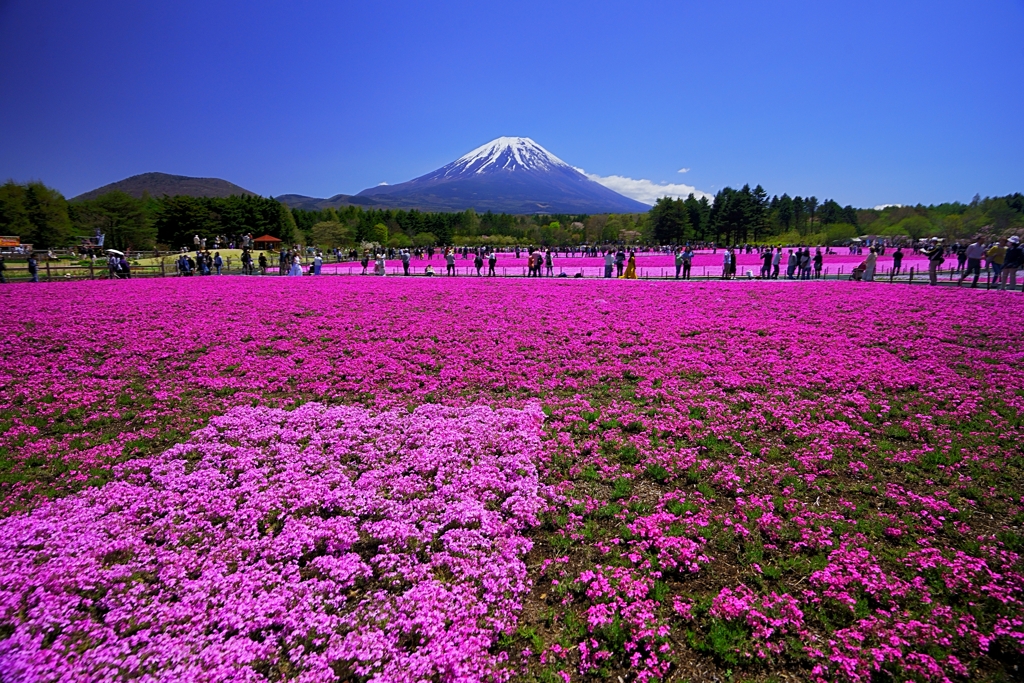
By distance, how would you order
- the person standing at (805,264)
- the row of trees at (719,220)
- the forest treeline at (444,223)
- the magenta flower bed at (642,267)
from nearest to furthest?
the person standing at (805,264), the magenta flower bed at (642,267), the forest treeline at (444,223), the row of trees at (719,220)

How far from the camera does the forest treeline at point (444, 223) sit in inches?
3423

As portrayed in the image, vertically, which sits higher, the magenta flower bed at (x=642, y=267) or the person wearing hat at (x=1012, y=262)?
the person wearing hat at (x=1012, y=262)

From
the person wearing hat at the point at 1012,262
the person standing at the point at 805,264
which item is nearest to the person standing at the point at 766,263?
the person standing at the point at 805,264

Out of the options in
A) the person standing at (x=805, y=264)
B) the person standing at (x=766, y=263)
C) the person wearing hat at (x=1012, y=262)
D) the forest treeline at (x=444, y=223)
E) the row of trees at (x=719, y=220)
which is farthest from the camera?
the row of trees at (x=719, y=220)

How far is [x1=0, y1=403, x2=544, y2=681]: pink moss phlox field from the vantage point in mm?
4250

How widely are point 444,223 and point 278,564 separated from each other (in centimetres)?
12412

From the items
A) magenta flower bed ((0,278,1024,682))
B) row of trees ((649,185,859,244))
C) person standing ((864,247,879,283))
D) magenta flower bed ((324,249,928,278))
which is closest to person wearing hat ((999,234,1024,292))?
person standing ((864,247,879,283))

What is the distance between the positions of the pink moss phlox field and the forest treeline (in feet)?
328

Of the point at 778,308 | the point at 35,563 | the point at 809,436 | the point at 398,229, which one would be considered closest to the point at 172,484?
the point at 35,563

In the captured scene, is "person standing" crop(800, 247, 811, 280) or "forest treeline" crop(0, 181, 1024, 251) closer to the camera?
"person standing" crop(800, 247, 811, 280)

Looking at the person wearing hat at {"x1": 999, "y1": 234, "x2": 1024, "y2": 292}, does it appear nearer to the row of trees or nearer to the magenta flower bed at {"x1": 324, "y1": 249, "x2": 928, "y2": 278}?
the magenta flower bed at {"x1": 324, "y1": 249, "x2": 928, "y2": 278}

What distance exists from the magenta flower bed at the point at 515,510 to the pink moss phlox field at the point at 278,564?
0.03 meters

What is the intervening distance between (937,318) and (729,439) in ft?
42.9

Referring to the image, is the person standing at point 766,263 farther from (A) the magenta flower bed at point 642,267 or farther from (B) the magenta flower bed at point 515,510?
(B) the magenta flower bed at point 515,510
